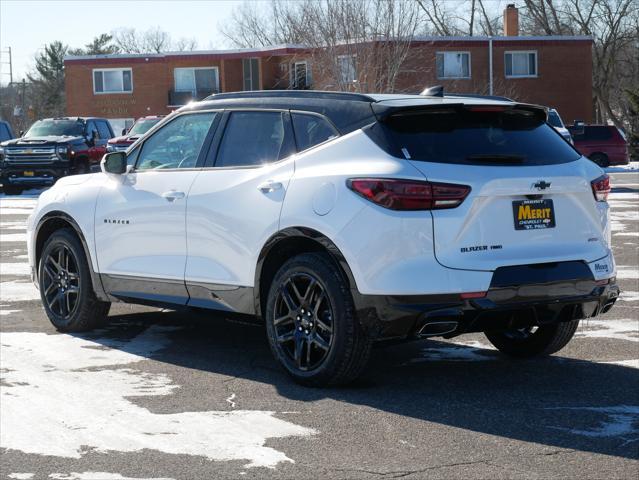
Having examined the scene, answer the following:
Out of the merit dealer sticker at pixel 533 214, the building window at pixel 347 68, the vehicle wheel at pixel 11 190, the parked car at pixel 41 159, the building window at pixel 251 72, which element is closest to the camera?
the merit dealer sticker at pixel 533 214

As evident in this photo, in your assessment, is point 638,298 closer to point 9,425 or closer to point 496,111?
point 496,111

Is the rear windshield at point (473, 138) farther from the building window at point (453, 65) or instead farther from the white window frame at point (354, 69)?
the building window at point (453, 65)

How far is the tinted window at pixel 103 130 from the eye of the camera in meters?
33.1

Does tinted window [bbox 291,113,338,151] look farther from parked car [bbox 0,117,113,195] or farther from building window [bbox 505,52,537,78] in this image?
building window [bbox 505,52,537,78]

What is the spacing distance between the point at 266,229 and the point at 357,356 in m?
1.00

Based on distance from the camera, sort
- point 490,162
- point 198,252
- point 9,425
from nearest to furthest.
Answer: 1. point 9,425
2. point 490,162
3. point 198,252

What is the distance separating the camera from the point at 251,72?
60.8m

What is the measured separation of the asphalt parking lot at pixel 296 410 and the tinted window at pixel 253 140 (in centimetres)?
135

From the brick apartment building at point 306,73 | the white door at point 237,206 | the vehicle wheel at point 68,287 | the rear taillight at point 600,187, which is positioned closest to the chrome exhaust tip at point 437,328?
the white door at point 237,206

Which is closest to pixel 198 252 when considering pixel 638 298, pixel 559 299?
pixel 559 299

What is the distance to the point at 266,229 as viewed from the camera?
6848 mm

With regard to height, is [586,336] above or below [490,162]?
below

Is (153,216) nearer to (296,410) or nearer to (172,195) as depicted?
(172,195)

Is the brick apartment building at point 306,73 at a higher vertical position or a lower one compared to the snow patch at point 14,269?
higher
